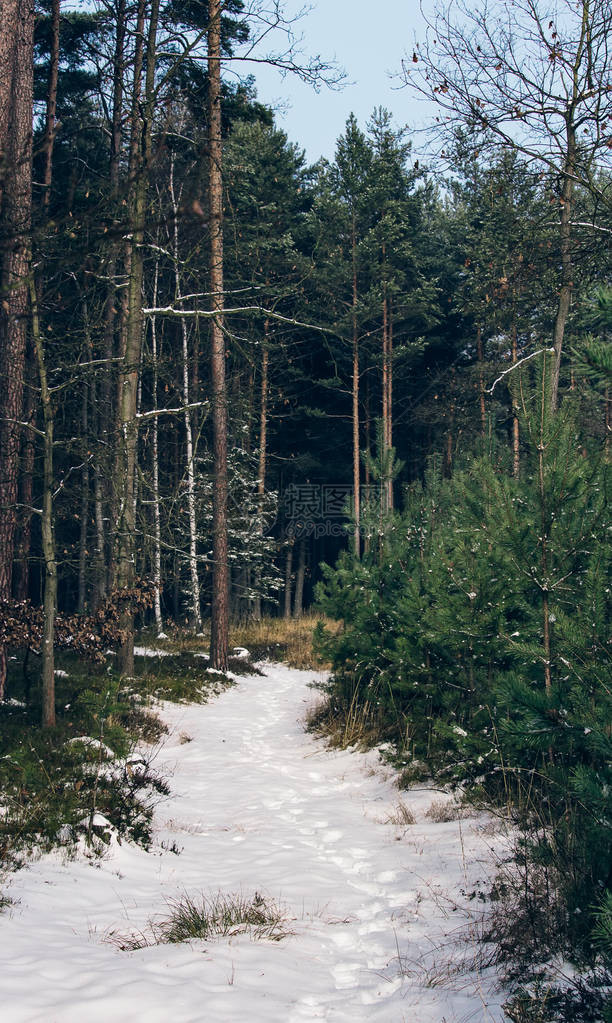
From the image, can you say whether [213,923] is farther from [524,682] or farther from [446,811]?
[446,811]

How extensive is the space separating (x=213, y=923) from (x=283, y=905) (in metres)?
0.55

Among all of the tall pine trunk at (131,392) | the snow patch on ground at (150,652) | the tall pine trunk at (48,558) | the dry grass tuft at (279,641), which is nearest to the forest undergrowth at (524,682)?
the tall pine trunk at (131,392)

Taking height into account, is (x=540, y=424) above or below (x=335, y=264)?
below

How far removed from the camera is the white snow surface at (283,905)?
9.00 ft

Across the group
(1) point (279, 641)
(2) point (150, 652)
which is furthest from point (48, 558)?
(1) point (279, 641)

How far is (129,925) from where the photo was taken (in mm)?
3607

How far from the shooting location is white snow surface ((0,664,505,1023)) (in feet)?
9.00

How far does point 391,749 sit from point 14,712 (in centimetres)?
403

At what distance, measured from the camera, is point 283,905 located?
13.0 feet

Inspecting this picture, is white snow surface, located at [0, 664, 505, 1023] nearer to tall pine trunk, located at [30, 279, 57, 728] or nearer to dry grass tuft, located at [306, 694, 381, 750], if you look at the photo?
dry grass tuft, located at [306, 694, 381, 750]

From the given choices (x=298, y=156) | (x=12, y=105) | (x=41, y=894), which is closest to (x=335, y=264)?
(x=298, y=156)

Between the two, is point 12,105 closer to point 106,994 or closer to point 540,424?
point 540,424

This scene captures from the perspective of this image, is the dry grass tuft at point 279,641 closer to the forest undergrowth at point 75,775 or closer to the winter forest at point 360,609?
the winter forest at point 360,609

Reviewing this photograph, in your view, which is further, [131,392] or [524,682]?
[131,392]
